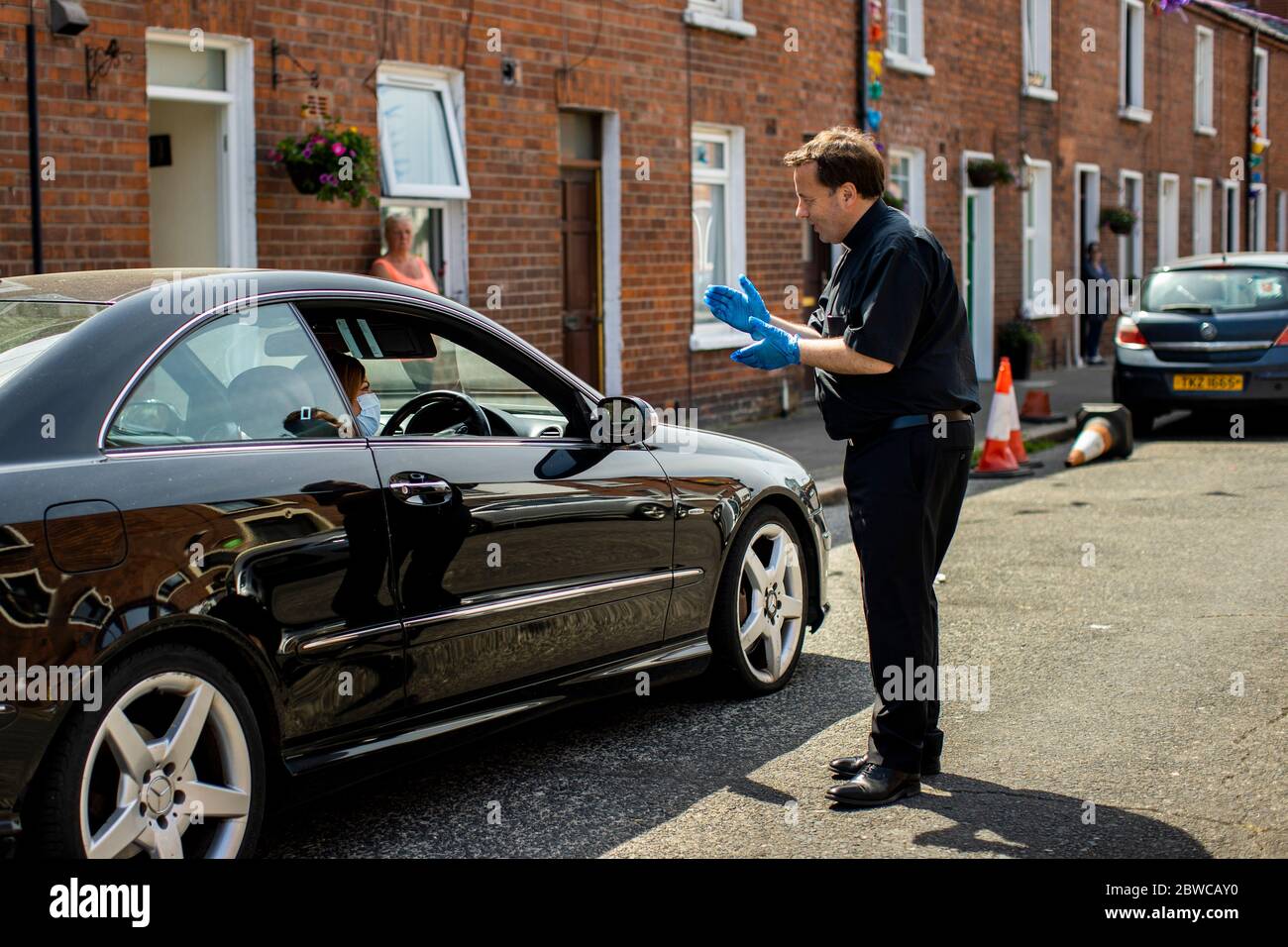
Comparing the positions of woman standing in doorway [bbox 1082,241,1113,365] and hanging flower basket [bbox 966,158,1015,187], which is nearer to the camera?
hanging flower basket [bbox 966,158,1015,187]

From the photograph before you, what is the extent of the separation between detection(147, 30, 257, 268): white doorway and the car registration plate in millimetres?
8935

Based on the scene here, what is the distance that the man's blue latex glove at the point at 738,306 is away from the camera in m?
5.10

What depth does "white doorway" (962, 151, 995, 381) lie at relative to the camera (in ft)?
78.8

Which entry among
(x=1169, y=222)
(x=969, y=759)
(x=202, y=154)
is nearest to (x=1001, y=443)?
(x=202, y=154)

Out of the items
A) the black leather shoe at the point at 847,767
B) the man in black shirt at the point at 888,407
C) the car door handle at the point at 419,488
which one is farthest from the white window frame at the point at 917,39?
the car door handle at the point at 419,488

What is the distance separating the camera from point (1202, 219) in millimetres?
35719

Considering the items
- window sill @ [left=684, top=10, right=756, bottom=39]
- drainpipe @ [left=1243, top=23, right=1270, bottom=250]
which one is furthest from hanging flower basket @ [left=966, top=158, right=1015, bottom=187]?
drainpipe @ [left=1243, top=23, right=1270, bottom=250]

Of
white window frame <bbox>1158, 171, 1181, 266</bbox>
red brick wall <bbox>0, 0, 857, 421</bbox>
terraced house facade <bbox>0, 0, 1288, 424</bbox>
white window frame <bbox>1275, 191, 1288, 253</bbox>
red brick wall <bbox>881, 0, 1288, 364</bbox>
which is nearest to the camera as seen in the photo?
red brick wall <bbox>0, 0, 857, 421</bbox>

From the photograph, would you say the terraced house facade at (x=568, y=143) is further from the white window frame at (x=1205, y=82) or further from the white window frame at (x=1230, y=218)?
the white window frame at (x=1230, y=218)

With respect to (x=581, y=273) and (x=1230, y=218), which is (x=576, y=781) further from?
(x=1230, y=218)

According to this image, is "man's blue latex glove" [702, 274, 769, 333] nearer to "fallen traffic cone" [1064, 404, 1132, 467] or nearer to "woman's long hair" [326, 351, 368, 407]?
"woman's long hair" [326, 351, 368, 407]

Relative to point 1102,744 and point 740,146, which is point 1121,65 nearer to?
point 740,146

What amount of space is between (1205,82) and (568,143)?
24717 mm

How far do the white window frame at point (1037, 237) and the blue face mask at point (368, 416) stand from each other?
21862 millimetres
